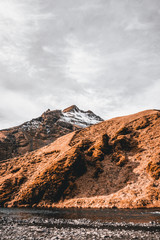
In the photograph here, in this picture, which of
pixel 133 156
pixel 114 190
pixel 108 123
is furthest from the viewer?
pixel 108 123

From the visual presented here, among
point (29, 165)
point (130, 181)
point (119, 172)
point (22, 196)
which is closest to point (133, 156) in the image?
point (119, 172)

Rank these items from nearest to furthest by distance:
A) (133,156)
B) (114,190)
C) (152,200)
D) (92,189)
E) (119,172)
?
(152,200) → (114,190) → (92,189) → (119,172) → (133,156)

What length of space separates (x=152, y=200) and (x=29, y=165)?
1629 inches

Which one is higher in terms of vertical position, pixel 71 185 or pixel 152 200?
pixel 71 185

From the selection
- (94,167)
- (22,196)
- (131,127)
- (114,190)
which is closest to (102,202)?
(114,190)

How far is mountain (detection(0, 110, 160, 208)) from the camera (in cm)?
3328

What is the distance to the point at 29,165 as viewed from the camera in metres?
57.8

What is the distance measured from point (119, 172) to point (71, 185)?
39.5 ft

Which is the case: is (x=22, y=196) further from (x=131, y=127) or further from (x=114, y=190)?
(x=131, y=127)

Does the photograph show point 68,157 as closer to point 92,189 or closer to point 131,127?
point 92,189

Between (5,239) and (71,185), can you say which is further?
(71,185)

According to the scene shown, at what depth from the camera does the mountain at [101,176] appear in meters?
33.3

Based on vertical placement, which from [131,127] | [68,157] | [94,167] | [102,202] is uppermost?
[131,127]

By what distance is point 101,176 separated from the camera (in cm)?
4191
